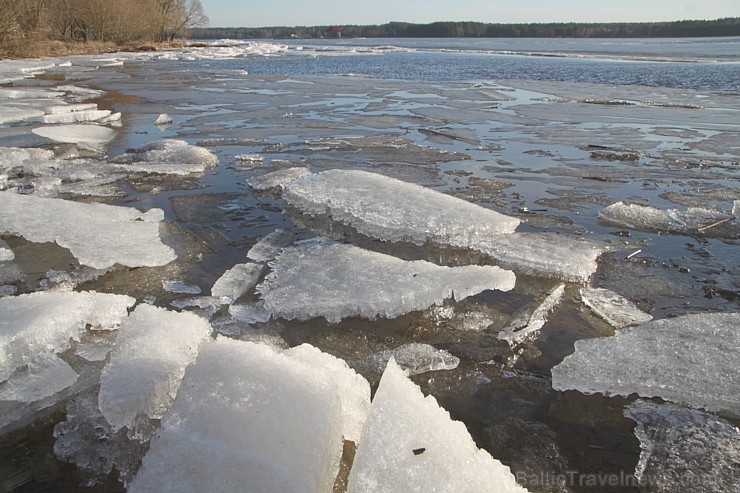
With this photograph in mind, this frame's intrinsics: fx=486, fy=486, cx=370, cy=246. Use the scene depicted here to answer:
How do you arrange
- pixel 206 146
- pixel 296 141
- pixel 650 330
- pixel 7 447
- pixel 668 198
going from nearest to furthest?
pixel 7 447 → pixel 650 330 → pixel 668 198 → pixel 206 146 → pixel 296 141

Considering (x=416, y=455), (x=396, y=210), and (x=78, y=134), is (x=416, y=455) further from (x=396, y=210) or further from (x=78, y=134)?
(x=78, y=134)

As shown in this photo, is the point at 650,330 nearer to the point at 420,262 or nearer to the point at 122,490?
the point at 420,262

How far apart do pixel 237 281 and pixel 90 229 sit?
929 millimetres

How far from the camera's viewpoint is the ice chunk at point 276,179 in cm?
356

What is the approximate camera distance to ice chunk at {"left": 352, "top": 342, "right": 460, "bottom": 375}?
1620mm

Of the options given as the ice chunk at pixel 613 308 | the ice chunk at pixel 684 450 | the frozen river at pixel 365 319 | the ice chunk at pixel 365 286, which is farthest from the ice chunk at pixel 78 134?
the ice chunk at pixel 684 450

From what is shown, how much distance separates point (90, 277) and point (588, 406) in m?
2.08

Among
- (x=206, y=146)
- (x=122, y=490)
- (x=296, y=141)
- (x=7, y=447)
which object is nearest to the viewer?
(x=122, y=490)

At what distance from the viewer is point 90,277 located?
2.19m

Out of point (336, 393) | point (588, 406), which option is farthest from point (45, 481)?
point (588, 406)

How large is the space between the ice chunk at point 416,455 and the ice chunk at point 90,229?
161 cm

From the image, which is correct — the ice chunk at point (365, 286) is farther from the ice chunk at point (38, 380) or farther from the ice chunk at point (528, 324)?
the ice chunk at point (38, 380)

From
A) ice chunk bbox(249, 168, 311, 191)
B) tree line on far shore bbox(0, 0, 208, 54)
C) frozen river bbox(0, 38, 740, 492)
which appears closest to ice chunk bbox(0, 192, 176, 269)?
frozen river bbox(0, 38, 740, 492)

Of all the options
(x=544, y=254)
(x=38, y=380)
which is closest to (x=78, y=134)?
(x=38, y=380)
